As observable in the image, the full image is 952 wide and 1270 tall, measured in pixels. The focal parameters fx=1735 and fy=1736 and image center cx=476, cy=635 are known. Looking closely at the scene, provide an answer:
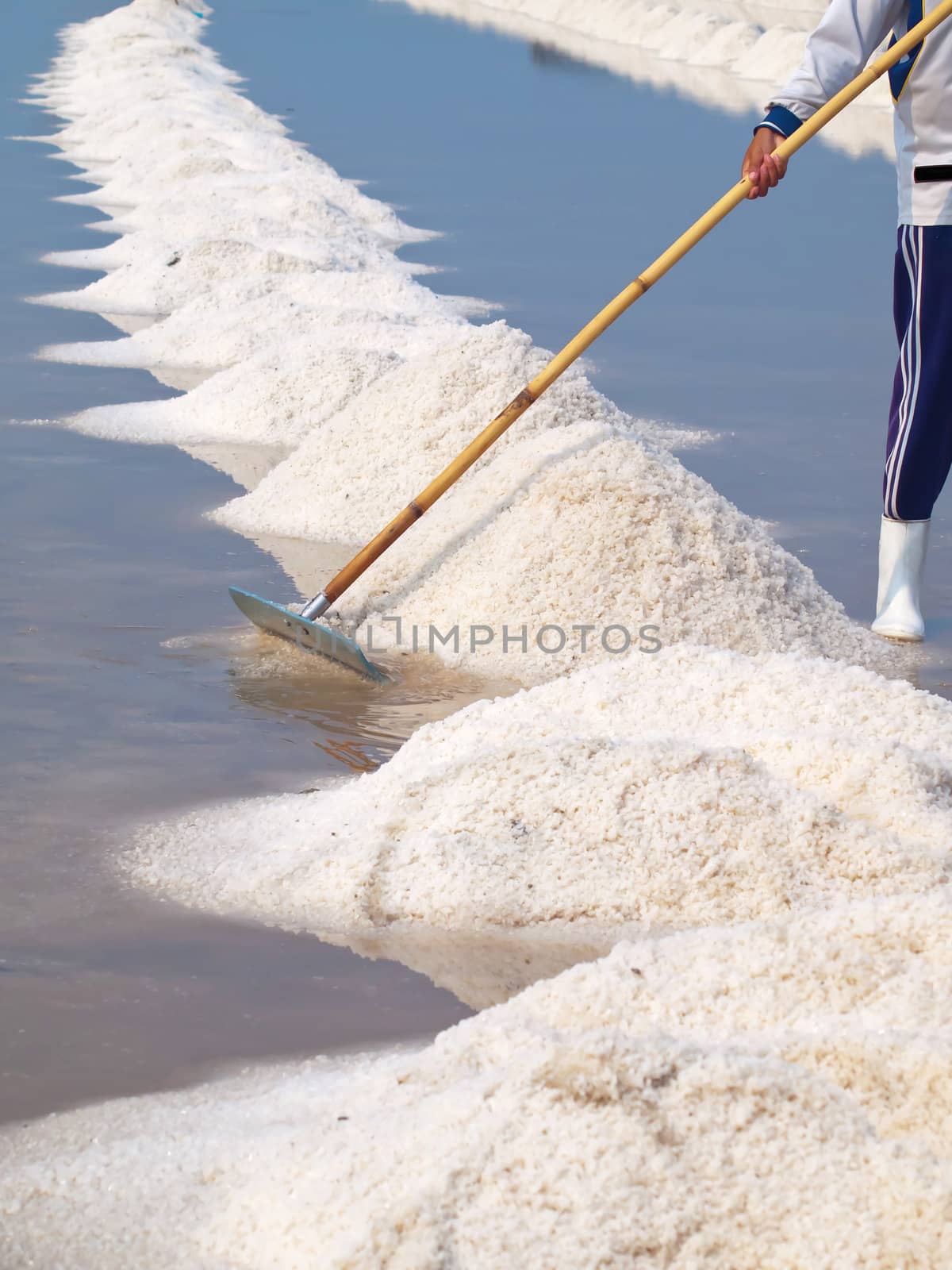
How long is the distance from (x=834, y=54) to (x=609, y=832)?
210cm

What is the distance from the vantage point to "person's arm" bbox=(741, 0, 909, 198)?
12.5ft

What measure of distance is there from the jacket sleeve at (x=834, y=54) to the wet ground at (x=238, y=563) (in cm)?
122

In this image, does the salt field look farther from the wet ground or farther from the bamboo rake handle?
the bamboo rake handle

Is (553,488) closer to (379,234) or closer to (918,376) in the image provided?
(918,376)

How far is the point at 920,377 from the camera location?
3.90 meters

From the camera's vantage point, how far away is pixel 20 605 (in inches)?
157

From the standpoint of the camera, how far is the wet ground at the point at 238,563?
2.31 m

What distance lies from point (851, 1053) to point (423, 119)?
16.8 meters

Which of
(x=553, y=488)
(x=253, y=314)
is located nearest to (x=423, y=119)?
(x=253, y=314)

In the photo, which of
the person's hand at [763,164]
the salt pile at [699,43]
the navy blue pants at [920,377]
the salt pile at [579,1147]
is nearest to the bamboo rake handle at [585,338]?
the person's hand at [763,164]

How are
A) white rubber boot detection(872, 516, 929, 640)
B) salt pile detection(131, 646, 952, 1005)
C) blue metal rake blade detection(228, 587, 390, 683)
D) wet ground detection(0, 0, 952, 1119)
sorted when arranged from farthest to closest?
white rubber boot detection(872, 516, 929, 640) → blue metal rake blade detection(228, 587, 390, 683) → salt pile detection(131, 646, 952, 1005) → wet ground detection(0, 0, 952, 1119)

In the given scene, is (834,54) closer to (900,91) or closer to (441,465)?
(900,91)

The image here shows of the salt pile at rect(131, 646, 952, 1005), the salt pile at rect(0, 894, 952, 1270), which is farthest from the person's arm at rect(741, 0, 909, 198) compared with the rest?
the salt pile at rect(0, 894, 952, 1270)

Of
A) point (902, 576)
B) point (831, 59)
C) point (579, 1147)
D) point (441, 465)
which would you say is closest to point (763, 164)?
point (831, 59)
